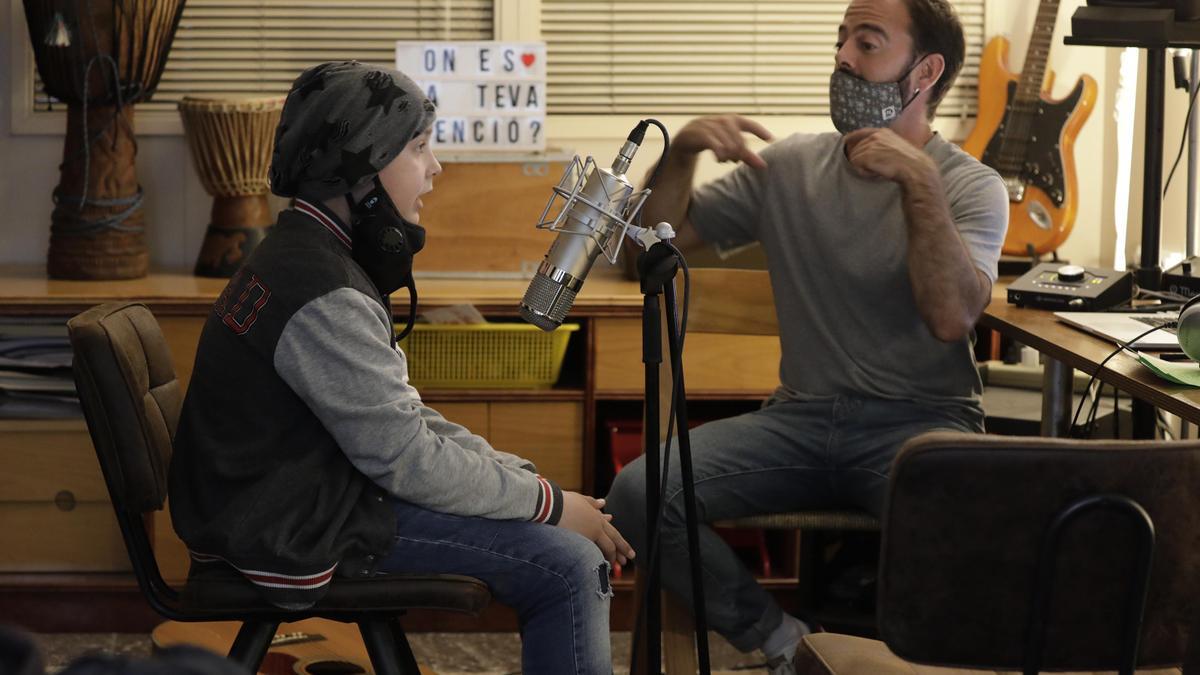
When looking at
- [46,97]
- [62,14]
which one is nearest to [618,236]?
[62,14]

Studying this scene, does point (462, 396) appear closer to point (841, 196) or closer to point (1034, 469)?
point (841, 196)

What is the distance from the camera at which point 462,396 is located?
290 centimetres

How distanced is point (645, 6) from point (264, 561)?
210cm

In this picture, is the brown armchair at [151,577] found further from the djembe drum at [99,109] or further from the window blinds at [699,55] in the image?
the window blinds at [699,55]

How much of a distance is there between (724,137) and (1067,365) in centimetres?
67

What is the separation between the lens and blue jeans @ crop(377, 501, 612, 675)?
1769 mm

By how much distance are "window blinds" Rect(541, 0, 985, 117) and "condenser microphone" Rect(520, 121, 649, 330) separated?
1777mm

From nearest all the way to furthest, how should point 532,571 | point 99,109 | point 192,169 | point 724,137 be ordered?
point 532,571
point 724,137
point 99,109
point 192,169

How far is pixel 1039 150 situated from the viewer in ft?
10.4

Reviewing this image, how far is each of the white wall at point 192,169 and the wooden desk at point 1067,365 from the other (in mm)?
917

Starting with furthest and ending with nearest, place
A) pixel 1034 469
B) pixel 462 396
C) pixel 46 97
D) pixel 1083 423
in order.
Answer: pixel 46 97, pixel 462 396, pixel 1083 423, pixel 1034 469

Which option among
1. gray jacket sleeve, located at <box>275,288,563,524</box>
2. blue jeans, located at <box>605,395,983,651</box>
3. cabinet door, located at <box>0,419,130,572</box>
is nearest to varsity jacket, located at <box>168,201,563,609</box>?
gray jacket sleeve, located at <box>275,288,563,524</box>

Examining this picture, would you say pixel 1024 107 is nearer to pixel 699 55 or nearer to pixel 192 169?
pixel 699 55

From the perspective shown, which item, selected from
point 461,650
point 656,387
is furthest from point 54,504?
point 656,387
